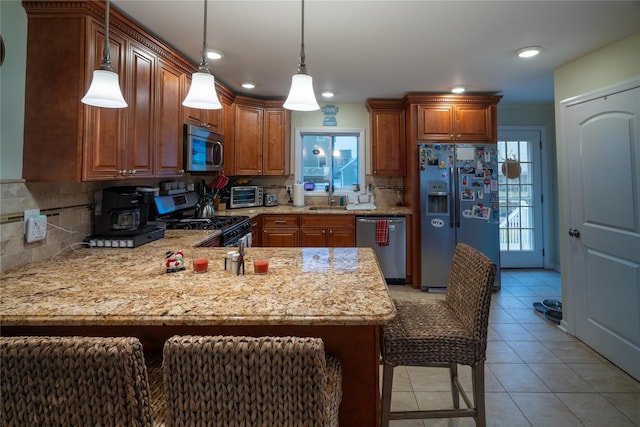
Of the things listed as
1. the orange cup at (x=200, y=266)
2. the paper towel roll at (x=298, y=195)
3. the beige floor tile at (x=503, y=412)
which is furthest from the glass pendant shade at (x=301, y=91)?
the paper towel roll at (x=298, y=195)

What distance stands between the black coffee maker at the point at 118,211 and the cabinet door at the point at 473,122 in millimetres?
3512

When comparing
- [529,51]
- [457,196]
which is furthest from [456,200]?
[529,51]

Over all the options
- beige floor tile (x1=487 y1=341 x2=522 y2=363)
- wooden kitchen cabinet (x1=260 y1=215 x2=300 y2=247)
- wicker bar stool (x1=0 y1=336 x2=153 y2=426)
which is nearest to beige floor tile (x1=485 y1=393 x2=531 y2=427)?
beige floor tile (x1=487 y1=341 x2=522 y2=363)

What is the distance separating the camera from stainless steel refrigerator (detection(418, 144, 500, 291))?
3.86m

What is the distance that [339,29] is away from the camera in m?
2.36

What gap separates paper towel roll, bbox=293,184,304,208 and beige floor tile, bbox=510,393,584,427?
3133 mm

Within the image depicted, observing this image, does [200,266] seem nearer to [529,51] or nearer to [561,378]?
[561,378]

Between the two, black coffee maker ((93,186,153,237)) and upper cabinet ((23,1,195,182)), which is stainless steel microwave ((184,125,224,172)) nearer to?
black coffee maker ((93,186,153,237))

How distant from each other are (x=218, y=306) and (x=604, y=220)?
2.81m

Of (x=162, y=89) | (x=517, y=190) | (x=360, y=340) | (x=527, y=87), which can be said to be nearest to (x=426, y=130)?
(x=527, y=87)

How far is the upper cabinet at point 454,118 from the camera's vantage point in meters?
4.00

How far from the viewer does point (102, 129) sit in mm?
1903

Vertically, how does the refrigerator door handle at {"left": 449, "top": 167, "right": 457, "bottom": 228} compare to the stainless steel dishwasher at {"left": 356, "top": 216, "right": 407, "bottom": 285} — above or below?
above

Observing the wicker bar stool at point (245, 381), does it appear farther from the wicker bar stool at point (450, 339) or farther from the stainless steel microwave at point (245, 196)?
the stainless steel microwave at point (245, 196)
